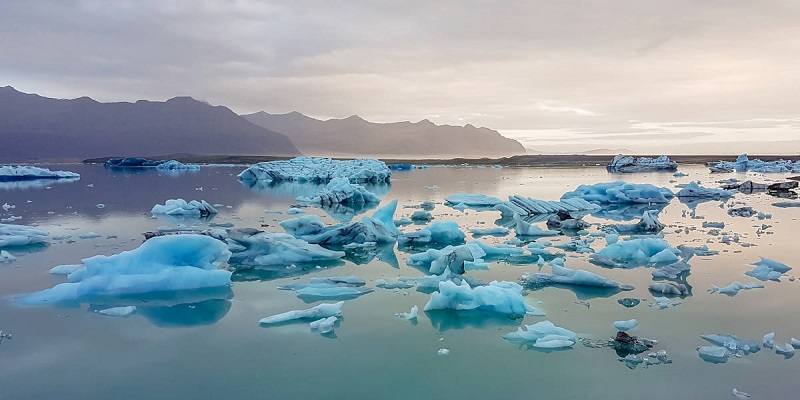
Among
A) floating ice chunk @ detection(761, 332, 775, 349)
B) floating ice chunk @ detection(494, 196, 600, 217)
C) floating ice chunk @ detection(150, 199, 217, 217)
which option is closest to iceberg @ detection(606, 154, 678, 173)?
floating ice chunk @ detection(494, 196, 600, 217)

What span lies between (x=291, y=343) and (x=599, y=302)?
306cm

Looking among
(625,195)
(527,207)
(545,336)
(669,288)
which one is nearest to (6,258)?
(545,336)

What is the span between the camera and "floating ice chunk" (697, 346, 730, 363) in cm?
401

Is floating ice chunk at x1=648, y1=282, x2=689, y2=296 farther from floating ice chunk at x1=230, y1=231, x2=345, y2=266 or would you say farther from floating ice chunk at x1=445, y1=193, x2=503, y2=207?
floating ice chunk at x1=445, y1=193, x2=503, y2=207

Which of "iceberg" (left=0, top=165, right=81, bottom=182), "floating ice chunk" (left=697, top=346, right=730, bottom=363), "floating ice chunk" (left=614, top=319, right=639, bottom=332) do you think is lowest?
"iceberg" (left=0, top=165, right=81, bottom=182)

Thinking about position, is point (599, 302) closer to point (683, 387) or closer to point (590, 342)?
point (590, 342)

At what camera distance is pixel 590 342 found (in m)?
4.35

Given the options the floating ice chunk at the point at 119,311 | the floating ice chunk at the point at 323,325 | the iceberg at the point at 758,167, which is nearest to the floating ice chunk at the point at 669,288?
the floating ice chunk at the point at 323,325

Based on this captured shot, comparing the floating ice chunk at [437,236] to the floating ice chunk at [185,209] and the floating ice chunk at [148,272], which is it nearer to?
the floating ice chunk at [148,272]

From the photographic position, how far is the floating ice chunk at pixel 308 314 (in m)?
4.93

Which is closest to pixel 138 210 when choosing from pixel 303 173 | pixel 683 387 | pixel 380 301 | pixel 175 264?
pixel 175 264

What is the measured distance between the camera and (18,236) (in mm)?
8711

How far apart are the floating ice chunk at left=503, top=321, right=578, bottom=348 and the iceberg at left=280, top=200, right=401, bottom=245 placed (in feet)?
15.9

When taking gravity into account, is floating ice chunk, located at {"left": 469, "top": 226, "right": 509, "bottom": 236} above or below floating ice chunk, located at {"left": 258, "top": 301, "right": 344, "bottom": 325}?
below
